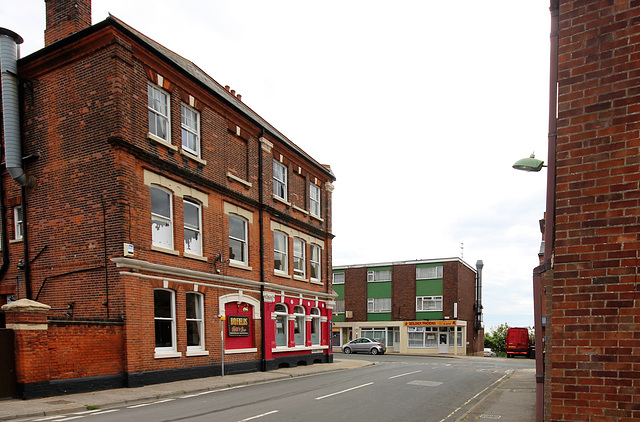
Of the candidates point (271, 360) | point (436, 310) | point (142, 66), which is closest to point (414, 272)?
point (436, 310)

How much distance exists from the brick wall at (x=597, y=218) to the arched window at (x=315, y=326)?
2323 cm

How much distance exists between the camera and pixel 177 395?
44.1ft

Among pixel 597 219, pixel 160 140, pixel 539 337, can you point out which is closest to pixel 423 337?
pixel 160 140

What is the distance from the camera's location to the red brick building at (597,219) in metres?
3.84

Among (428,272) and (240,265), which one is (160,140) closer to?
(240,265)

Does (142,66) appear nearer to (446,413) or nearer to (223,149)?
(223,149)

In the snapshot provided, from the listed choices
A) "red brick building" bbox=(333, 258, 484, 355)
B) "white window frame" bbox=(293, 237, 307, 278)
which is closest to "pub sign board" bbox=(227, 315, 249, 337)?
"white window frame" bbox=(293, 237, 307, 278)

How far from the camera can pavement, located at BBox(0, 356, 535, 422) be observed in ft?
34.4

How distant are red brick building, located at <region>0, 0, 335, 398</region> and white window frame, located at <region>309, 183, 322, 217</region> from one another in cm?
718

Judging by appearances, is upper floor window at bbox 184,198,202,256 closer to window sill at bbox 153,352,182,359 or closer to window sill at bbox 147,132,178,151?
window sill at bbox 147,132,178,151

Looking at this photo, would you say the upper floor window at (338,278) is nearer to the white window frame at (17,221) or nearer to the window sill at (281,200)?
the window sill at (281,200)

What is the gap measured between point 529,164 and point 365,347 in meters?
37.7

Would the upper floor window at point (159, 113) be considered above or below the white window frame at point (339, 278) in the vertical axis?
above

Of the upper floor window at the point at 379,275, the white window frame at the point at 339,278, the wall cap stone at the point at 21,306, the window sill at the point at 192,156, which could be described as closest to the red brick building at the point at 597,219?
the wall cap stone at the point at 21,306
